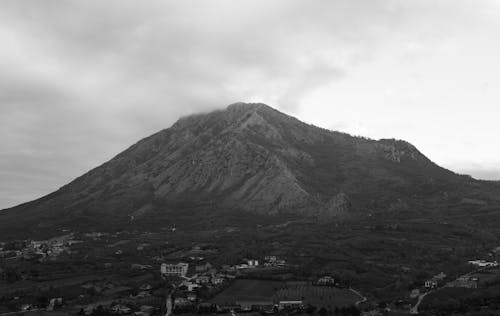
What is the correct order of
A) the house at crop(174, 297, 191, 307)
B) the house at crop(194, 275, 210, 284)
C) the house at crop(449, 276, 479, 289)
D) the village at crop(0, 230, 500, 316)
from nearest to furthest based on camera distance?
the village at crop(0, 230, 500, 316) < the house at crop(174, 297, 191, 307) < the house at crop(449, 276, 479, 289) < the house at crop(194, 275, 210, 284)

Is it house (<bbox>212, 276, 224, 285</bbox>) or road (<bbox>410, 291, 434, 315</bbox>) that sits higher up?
house (<bbox>212, 276, 224, 285</bbox>)

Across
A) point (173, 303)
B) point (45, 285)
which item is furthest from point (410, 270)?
point (45, 285)

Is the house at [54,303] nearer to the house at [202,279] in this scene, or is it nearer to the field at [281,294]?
the house at [202,279]

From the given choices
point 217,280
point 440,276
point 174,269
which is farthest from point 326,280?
point 174,269

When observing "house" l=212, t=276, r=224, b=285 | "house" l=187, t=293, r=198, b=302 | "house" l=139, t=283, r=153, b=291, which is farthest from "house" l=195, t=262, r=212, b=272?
"house" l=187, t=293, r=198, b=302

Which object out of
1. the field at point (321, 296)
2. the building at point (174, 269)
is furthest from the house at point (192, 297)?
the building at point (174, 269)

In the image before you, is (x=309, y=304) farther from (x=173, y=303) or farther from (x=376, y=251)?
(x=376, y=251)

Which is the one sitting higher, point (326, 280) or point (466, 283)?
point (326, 280)

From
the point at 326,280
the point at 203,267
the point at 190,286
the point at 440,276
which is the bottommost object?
the point at 440,276

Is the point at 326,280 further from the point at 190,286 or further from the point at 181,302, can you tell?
the point at 181,302

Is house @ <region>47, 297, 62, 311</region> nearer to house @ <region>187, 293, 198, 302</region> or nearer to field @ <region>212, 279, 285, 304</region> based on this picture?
house @ <region>187, 293, 198, 302</region>

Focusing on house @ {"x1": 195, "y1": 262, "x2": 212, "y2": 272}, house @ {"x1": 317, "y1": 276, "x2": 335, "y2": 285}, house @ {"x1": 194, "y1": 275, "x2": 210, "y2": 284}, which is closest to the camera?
house @ {"x1": 317, "y1": 276, "x2": 335, "y2": 285}
